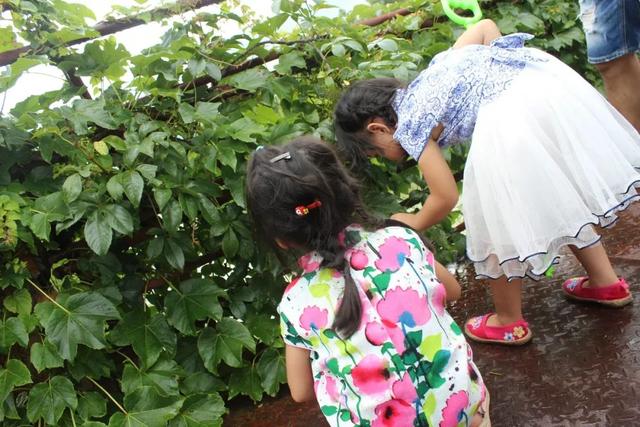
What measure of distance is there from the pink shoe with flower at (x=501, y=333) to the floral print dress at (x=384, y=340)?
74 cm

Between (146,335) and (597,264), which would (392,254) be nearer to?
(146,335)

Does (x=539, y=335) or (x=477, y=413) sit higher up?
(x=477, y=413)

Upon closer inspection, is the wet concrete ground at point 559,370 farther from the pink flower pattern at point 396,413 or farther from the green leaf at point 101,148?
the green leaf at point 101,148

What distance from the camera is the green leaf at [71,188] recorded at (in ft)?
5.27

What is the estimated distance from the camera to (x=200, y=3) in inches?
80.4

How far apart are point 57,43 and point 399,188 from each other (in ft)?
4.40

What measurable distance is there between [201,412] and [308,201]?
2.97 ft

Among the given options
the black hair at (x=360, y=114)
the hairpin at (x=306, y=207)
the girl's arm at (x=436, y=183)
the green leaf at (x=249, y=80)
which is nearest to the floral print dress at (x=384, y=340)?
the hairpin at (x=306, y=207)

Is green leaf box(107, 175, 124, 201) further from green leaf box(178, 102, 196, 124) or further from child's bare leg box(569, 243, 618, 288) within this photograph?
child's bare leg box(569, 243, 618, 288)

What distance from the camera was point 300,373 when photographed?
1340 mm

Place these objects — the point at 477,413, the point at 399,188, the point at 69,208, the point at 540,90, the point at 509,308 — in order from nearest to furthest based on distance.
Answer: the point at 477,413
the point at 69,208
the point at 540,90
the point at 509,308
the point at 399,188

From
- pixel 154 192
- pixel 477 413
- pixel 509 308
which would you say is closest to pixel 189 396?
pixel 154 192

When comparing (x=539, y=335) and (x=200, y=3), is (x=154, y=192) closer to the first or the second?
(x=200, y=3)

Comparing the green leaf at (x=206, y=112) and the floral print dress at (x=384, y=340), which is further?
the green leaf at (x=206, y=112)
